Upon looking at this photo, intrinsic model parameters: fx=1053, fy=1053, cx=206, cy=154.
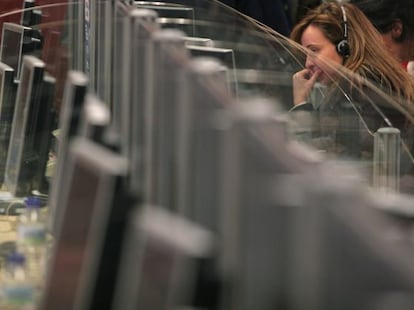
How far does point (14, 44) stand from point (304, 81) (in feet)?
1.74

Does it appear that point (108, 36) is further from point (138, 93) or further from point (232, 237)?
point (232, 237)

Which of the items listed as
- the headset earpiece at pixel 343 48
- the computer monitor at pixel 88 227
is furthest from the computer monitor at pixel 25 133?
the headset earpiece at pixel 343 48

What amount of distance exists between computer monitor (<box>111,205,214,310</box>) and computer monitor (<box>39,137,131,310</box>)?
36mm

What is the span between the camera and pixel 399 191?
4.64ft

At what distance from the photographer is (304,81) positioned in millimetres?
1875

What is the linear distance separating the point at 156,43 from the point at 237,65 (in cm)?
35

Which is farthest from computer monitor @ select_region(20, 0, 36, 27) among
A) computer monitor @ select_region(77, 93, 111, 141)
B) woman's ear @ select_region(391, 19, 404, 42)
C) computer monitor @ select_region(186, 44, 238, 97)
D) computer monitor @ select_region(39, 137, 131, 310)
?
woman's ear @ select_region(391, 19, 404, 42)

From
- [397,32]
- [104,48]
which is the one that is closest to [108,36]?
[104,48]

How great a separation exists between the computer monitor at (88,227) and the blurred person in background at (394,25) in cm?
226

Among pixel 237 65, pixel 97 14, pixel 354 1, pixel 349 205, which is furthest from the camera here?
pixel 354 1

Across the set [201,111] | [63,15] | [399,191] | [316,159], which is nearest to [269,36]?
[63,15]

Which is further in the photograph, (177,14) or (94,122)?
(177,14)

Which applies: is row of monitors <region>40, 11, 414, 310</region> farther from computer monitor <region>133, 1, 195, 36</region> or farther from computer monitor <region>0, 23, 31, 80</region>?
computer monitor <region>0, 23, 31, 80</region>

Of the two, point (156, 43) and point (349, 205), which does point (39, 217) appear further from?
point (349, 205)
